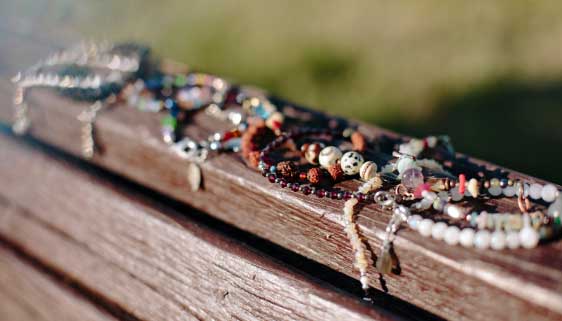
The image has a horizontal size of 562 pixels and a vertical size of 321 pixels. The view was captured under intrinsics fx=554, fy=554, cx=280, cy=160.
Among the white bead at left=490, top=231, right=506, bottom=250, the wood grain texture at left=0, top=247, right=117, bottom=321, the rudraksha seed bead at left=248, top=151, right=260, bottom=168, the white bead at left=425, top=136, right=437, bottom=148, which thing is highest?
the white bead at left=425, top=136, right=437, bottom=148

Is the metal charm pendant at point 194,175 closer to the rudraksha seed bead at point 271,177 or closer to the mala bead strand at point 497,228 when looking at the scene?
the rudraksha seed bead at point 271,177

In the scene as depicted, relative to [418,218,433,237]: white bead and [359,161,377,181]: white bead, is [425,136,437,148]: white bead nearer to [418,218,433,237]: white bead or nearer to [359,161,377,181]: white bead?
[359,161,377,181]: white bead

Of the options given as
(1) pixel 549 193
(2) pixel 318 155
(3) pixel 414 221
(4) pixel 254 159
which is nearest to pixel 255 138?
(4) pixel 254 159

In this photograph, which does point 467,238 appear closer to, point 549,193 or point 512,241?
point 512,241

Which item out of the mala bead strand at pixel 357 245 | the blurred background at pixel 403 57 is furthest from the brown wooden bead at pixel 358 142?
the blurred background at pixel 403 57

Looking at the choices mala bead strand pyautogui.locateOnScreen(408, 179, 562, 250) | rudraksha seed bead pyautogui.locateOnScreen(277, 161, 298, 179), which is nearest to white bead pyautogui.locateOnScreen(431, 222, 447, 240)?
mala bead strand pyautogui.locateOnScreen(408, 179, 562, 250)

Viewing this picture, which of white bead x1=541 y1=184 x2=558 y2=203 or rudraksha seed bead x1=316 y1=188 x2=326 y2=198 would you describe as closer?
white bead x1=541 y1=184 x2=558 y2=203

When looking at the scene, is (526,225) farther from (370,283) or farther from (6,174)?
(6,174)

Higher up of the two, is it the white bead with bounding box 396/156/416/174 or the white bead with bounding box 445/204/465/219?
the white bead with bounding box 396/156/416/174

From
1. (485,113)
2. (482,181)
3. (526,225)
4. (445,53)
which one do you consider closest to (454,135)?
(485,113)
